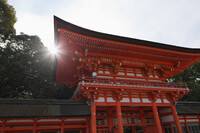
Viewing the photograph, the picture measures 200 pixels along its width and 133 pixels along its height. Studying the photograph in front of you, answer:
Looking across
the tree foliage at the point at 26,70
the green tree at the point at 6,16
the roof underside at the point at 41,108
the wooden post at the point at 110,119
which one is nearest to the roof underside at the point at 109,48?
the roof underside at the point at 41,108

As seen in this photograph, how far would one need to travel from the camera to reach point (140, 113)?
40.8 ft

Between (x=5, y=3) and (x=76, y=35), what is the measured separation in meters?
19.5

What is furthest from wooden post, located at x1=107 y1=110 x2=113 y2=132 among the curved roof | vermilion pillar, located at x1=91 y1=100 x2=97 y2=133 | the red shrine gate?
the curved roof

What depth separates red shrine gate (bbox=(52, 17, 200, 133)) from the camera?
354 inches

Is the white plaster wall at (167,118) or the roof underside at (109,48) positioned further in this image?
the white plaster wall at (167,118)

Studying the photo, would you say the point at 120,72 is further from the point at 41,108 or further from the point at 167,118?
the point at 41,108

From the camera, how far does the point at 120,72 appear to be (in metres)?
11.6

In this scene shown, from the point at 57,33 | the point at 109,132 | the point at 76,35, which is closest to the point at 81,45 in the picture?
the point at 76,35

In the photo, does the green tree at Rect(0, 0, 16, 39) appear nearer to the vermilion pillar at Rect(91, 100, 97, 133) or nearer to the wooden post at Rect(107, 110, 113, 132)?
the vermilion pillar at Rect(91, 100, 97, 133)

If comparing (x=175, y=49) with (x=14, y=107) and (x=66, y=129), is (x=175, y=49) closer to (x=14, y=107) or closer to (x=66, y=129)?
(x=66, y=129)

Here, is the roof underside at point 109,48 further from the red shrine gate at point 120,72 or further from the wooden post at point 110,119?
the wooden post at point 110,119

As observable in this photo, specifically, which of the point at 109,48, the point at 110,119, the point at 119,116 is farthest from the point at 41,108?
the point at 109,48

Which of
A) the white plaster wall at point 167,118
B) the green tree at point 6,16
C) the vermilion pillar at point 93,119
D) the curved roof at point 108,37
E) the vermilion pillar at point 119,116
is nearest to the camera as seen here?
the curved roof at point 108,37

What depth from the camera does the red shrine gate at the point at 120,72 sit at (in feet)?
29.5
